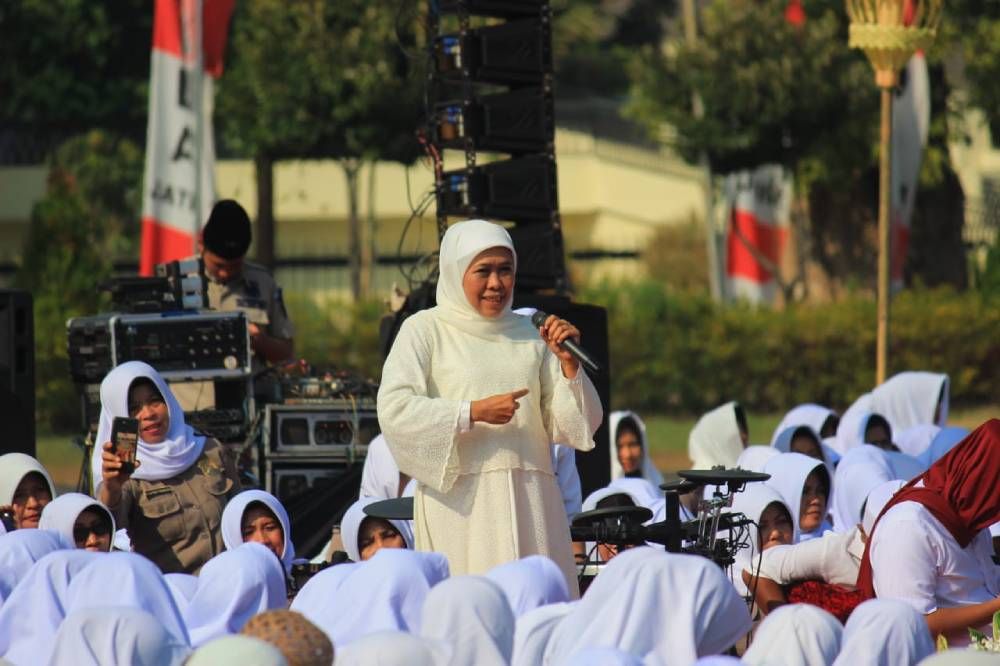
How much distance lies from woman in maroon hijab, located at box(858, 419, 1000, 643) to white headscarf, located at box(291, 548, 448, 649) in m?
1.49

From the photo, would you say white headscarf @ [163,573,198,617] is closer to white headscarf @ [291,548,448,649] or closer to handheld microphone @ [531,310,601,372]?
white headscarf @ [291,548,448,649]

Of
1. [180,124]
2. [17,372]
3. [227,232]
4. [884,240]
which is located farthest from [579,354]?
[180,124]

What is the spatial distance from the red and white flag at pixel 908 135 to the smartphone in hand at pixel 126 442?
10.0 m

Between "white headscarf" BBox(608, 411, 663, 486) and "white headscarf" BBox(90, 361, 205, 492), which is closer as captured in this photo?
"white headscarf" BBox(90, 361, 205, 492)

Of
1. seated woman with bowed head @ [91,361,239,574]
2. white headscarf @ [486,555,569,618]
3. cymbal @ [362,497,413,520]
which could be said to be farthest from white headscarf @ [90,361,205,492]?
white headscarf @ [486,555,569,618]

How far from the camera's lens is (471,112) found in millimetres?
10078

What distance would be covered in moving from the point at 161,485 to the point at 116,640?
3114 millimetres

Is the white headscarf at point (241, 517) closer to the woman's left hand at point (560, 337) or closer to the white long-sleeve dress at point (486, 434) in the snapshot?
the white long-sleeve dress at point (486, 434)

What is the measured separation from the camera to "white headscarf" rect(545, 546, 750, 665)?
4590mm

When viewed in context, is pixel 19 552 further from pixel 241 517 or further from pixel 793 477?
pixel 793 477

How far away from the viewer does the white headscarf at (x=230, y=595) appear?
5871 millimetres

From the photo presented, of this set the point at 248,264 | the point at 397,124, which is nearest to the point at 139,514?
the point at 248,264

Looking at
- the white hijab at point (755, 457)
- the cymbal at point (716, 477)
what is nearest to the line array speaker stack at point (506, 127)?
the white hijab at point (755, 457)

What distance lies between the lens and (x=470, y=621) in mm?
4633
